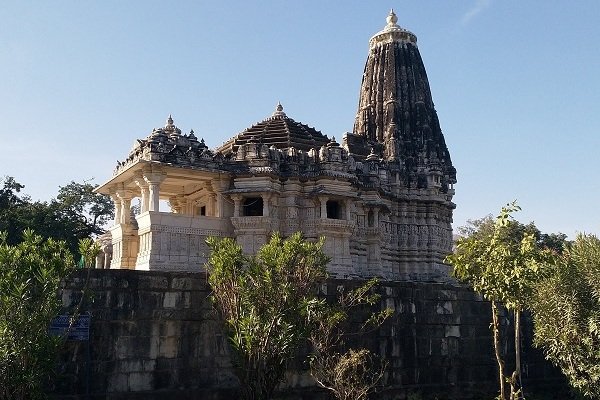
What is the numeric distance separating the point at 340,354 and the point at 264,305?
219 centimetres

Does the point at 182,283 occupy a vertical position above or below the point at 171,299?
above

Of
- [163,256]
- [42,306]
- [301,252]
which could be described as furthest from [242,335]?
[163,256]

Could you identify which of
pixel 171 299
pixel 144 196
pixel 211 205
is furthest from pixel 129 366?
pixel 211 205

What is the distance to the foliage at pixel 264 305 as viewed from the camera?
9875 mm

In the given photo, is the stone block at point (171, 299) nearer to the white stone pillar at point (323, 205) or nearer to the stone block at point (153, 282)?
the stone block at point (153, 282)

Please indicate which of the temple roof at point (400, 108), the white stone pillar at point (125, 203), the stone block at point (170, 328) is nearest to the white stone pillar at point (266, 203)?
the white stone pillar at point (125, 203)

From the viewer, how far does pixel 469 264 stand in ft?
36.6

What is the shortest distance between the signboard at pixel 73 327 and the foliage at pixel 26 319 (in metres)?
0.64

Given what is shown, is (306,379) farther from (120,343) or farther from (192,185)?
(192,185)

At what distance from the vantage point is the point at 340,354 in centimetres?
1138

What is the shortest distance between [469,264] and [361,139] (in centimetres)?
2145

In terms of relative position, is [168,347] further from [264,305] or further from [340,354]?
[340,354]

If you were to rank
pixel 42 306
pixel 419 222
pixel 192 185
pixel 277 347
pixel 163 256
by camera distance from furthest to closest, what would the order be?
pixel 419 222 < pixel 192 185 < pixel 163 256 < pixel 277 347 < pixel 42 306

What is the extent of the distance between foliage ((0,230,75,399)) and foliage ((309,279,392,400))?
160 inches
